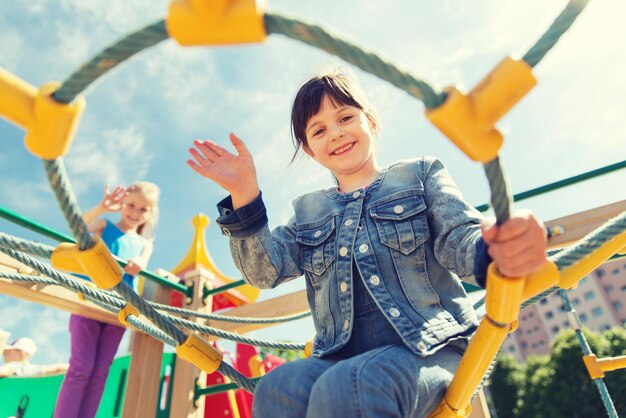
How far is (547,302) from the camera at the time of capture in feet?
115

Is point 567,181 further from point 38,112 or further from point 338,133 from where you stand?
point 38,112

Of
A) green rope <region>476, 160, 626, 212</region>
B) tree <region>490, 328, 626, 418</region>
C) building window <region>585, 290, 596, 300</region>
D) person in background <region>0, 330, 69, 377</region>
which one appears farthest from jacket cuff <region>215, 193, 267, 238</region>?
building window <region>585, 290, 596, 300</region>

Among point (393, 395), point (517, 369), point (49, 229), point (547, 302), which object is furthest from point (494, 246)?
point (547, 302)

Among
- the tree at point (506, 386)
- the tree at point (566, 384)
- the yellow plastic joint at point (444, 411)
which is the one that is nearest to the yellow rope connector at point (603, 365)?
the yellow plastic joint at point (444, 411)

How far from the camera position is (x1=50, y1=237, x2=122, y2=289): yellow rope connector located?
0.72 metres

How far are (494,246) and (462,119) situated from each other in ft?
0.58

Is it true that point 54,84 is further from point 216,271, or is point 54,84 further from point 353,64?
point 216,271

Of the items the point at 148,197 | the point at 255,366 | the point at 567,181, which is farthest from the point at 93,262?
the point at 255,366

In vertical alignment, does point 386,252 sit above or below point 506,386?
below

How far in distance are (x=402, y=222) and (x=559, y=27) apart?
1.75 ft

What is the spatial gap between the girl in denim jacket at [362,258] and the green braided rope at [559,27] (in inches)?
7.7

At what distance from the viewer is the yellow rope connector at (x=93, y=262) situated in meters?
0.72

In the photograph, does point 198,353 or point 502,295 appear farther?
point 198,353

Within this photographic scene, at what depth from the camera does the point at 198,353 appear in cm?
102
